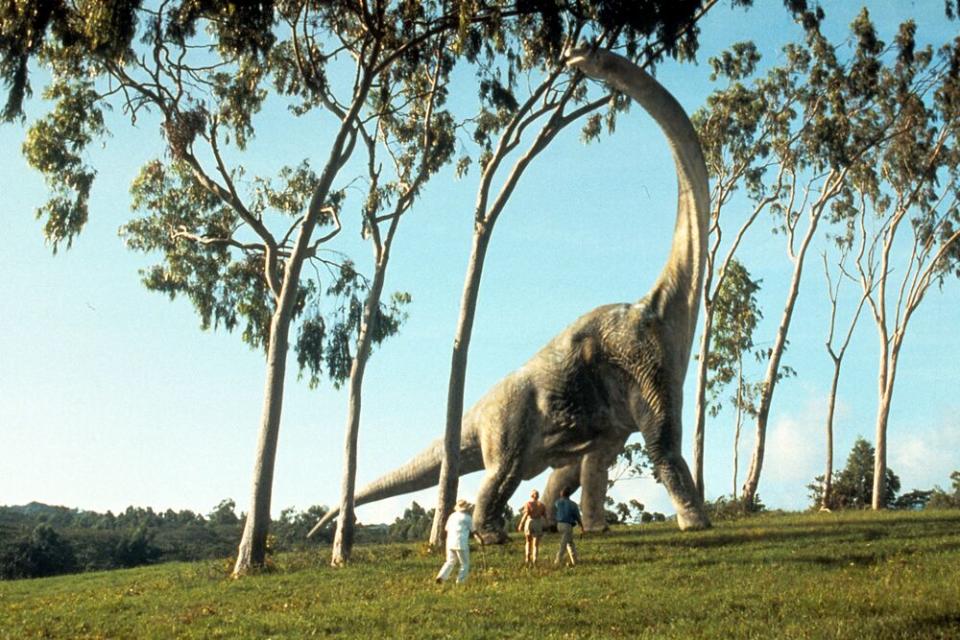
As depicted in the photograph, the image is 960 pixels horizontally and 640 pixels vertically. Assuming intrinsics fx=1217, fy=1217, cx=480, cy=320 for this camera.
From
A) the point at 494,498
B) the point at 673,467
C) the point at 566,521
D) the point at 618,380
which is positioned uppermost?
the point at 618,380

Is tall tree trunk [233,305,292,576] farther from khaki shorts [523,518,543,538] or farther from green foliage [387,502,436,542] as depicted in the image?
green foliage [387,502,436,542]

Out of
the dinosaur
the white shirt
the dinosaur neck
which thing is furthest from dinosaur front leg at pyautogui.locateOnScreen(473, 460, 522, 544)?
the white shirt

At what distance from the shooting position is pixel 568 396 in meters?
22.2

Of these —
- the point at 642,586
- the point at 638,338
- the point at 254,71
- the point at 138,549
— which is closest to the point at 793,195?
the point at 638,338

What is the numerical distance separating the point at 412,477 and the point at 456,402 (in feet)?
13.7

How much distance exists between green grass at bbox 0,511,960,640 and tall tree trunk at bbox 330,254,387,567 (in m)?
0.45

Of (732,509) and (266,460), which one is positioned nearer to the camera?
(266,460)

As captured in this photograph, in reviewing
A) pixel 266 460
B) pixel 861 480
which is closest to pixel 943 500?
pixel 861 480

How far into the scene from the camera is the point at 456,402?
23.3 metres

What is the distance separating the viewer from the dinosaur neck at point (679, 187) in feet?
71.1

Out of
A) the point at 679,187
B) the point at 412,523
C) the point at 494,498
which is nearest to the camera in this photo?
the point at 494,498

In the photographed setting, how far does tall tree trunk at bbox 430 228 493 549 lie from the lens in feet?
76.2

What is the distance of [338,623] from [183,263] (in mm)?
16646

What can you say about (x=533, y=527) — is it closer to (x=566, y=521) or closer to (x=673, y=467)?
(x=566, y=521)
